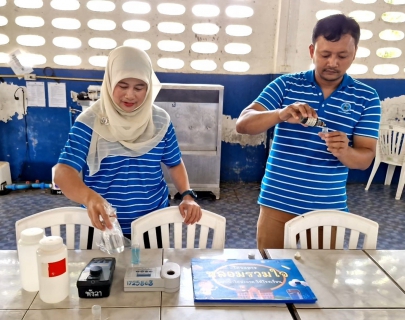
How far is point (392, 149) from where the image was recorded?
4457 mm

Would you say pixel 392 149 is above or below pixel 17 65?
below

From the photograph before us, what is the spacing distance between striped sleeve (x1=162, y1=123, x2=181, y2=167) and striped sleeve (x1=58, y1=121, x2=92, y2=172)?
352 mm

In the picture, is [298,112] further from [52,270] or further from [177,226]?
[52,270]

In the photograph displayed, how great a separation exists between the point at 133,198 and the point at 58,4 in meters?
3.35

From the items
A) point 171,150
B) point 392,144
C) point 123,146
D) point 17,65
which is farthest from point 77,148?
point 392,144

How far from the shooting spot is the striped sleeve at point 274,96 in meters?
1.78

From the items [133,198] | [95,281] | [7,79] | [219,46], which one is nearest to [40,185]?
[7,79]

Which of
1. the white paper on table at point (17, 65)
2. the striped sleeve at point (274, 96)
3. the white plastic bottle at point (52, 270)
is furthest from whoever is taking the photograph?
the white paper on table at point (17, 65)

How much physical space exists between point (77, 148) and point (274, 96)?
3.06 feet

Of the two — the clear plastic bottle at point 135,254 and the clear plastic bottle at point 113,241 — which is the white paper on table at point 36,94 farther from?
the clear plastic bottle at point 135,254

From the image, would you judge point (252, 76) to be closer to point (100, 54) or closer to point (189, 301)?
point (100, 54)

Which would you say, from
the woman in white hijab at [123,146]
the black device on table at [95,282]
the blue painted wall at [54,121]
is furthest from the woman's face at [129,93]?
the blue painted wall at [54,121]

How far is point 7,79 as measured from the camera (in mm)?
4207

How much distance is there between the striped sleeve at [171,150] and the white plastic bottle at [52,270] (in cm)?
73
